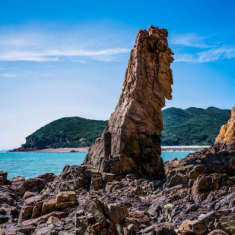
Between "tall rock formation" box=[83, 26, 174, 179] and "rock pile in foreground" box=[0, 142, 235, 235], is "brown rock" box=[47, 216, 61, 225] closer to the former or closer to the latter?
"rock pile in foreground" box=[0, 142, 235, 235]

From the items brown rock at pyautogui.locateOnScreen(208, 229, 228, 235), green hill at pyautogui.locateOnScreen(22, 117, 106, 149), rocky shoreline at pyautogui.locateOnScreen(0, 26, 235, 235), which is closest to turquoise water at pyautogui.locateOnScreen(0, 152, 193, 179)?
rocky shoreline at pyautogui.locateOnScreen(0, 26, 235, 235)

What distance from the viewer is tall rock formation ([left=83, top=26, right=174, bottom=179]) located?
1628 cm

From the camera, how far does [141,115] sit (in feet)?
55.7

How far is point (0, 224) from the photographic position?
9.49m

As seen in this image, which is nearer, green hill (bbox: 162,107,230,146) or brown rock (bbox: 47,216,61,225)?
brown rock (bbox: 47,216,61,225)

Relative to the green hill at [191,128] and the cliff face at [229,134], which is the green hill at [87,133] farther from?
the cliff face at [229,134]

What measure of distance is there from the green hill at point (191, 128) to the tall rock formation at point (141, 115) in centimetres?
7901

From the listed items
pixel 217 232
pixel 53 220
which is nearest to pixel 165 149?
pixel 53 220

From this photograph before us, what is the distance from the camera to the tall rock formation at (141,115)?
53.4 ft

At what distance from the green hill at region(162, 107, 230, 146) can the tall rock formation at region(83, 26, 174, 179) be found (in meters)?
79.0

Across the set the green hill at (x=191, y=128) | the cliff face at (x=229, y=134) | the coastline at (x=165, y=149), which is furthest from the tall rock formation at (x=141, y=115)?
the green hill at (x=191, y=128)

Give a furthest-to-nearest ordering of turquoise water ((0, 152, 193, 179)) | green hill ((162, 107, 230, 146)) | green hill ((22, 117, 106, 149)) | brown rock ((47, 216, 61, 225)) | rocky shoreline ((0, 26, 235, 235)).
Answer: green hill ((162, 107, 230, 146)) < green hill ((22, 117, 106, 149)) < turquoise water ((0, 152, 193, 179)) < brown rock ((47, 216, 61, 225)) < rocky shoreline ((0, 26, 235, 235))

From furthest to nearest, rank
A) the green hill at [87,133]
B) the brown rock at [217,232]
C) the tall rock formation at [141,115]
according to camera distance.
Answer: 1. the green hill at [87,133]
2. the tall rock formation at [141,115]
3. the brown rock at [217,232]

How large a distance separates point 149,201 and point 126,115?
6.63 m
